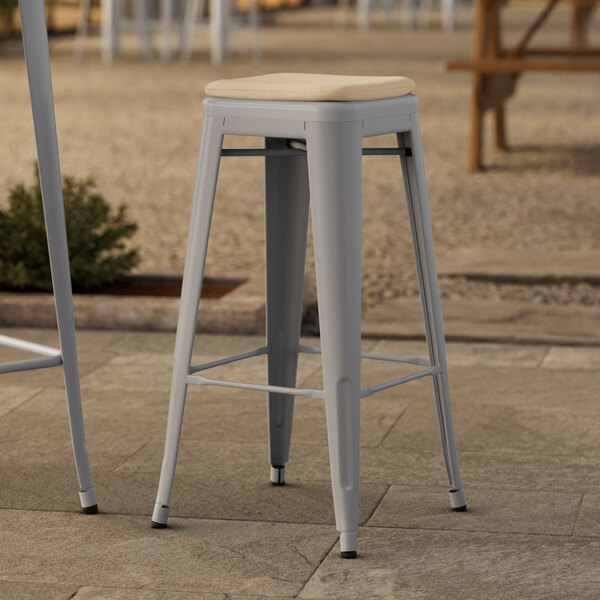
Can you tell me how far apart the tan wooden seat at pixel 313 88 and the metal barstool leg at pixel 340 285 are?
52mm

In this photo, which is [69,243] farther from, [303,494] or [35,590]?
[35,590]

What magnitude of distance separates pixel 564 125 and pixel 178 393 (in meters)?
7.07

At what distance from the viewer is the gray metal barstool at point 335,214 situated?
89.1 inches

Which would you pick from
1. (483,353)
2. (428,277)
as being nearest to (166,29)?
(483,353)

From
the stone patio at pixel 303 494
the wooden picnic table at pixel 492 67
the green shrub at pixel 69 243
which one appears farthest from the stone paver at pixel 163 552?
the wooden picnic table at pixel 492 67

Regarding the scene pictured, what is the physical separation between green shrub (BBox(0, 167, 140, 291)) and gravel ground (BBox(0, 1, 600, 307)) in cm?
32

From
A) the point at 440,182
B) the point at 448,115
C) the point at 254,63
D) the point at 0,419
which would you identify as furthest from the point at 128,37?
the point at 0,419

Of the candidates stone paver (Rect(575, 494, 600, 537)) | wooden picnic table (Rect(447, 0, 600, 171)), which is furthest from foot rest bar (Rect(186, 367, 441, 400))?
wooden picnic table (Rect(447, 0, 600, 171))

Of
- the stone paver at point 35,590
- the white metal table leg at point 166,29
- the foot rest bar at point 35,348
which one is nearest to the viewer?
the stone paver at point 35,590

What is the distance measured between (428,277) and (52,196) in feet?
2.32

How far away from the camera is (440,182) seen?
7.03 meters

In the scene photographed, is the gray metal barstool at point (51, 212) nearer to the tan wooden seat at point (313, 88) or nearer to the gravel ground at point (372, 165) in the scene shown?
the tan wooden seat at point (313, 88)

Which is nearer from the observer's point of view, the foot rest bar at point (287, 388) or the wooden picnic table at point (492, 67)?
the foot rest bar at point (287, 388)

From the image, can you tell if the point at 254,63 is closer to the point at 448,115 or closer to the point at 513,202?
the point at 448,115
